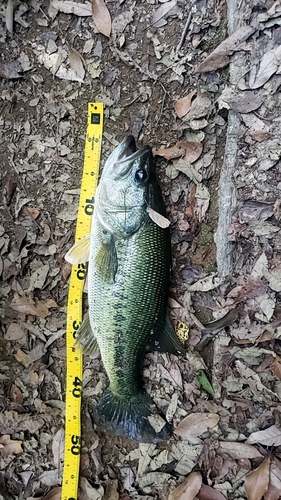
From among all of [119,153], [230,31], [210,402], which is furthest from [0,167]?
[210,402]

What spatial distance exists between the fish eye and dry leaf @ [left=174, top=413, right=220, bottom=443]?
148cm

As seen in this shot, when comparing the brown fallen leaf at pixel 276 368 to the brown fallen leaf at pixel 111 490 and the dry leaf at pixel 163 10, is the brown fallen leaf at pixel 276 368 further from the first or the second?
the dry leaf at pixel 163 10

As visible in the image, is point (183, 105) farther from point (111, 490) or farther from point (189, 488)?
point (111, 490)

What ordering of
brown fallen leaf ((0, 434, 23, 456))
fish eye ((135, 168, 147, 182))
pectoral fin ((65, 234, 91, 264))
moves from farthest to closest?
1. brown fallen leaf ((0, 434, 23, 456))
2. pectoral fin ((65, 234, 91, 264))
3. fish eye ((135, 168, 147, 182))

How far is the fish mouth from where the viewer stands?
2.61m

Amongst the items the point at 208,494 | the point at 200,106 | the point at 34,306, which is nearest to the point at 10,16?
the point at 200,106

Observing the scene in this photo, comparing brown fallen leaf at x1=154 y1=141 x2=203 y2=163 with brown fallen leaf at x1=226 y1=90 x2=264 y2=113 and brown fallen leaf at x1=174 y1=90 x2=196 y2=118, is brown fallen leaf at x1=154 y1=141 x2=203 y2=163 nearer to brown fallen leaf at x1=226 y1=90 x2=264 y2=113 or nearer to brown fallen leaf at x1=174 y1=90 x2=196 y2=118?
brown fallen leaf at x1=174 y1=90 x2=196 y2=118

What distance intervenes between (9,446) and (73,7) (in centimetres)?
289

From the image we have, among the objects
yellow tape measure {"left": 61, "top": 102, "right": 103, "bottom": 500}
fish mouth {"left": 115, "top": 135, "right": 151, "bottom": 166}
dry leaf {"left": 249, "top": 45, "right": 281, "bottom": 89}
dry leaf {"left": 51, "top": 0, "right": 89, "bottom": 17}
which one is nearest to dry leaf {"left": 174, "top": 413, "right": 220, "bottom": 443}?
yellow tape measure {"left": 61, "top": 102, "right": 103, "bottom": 500}

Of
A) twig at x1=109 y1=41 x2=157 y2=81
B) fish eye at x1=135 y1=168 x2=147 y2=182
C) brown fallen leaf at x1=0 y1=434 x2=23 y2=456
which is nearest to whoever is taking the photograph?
fish eye at x1=135 y1=168 x2=147 y2=182

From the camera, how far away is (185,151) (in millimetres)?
2908

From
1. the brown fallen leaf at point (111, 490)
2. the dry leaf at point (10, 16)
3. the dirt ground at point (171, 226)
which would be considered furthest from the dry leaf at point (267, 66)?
the brown fallen leaf at point (111, 490)

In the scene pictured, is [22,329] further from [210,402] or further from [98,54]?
[98,54]

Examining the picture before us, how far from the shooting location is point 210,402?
9.59ft
